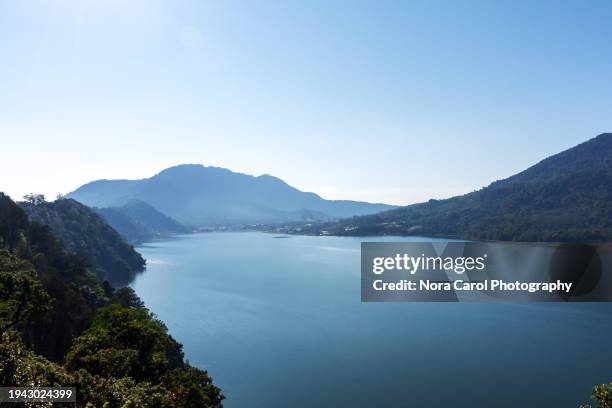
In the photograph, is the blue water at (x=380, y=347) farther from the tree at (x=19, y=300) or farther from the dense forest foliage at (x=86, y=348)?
the tree at (x=19, y=300)

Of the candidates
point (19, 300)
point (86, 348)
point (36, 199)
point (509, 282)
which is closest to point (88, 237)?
point (36, 199)

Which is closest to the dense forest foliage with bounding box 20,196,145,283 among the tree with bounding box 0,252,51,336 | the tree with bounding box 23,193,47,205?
the tree with bounding box 23,193,47,205

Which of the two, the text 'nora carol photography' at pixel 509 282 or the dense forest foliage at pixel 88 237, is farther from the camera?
the dense forest foliage at pixel 88 237

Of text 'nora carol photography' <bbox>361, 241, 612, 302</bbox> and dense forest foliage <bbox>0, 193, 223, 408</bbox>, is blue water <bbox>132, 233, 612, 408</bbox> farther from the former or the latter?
dense forest foliage <bbox>0, 193, 223, 408</bbox>

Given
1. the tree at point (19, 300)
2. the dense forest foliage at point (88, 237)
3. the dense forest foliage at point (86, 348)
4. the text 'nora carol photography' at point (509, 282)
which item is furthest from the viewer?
the dense forest foliage at point (88, 237)

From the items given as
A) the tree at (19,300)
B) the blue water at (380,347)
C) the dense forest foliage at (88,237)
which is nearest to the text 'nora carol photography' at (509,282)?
the blue water at (380,347)

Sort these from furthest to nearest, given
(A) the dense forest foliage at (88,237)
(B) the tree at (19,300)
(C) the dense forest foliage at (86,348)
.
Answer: (A) the dense forest foliage at (88,237) → (B) the tree at (19,300) → (C) the dense forest foliage at (86,348)

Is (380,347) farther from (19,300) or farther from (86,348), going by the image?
(19,300)
